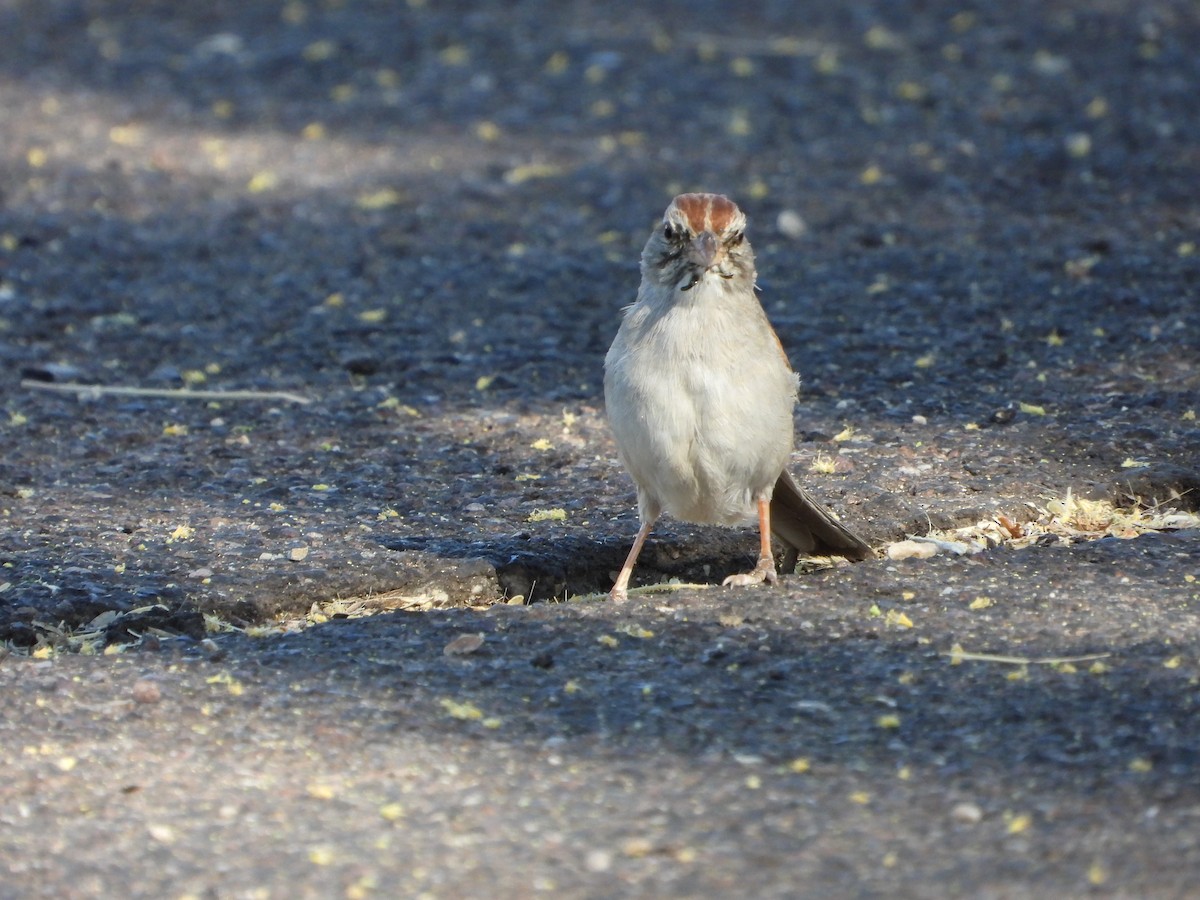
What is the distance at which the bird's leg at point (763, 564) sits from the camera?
4469mm

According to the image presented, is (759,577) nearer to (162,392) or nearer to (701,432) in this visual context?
(701,432)

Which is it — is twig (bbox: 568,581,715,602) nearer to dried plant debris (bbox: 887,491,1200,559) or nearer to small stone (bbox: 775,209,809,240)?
dried plant debris (bbox: 887,491,1200,559)

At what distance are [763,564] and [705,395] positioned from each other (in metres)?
0.49

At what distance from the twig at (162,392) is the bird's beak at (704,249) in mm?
2095

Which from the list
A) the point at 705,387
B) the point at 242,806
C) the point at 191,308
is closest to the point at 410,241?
the point at 191,308

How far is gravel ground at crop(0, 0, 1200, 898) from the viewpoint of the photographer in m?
3.17

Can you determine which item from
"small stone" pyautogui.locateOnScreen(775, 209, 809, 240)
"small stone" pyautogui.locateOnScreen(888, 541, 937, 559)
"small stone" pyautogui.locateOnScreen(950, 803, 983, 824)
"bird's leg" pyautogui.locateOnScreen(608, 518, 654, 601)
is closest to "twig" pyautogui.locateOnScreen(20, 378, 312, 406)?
"bird's leg" pyautogui.locateOnScreen(608, 518, 654, 601)

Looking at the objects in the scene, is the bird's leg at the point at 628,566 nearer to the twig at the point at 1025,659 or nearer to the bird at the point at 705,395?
the bird at the point at 705,395

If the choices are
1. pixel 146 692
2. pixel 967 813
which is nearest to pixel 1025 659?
pixel 967 813

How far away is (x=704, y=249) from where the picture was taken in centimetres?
451

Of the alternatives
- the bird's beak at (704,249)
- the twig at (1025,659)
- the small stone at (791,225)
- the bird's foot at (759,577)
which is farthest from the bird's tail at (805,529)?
the small stone at (791,225)

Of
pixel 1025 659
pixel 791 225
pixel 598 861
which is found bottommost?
pixel 598 861

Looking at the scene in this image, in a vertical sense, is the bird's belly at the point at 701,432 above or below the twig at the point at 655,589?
above

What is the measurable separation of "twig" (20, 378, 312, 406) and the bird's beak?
2.09m
